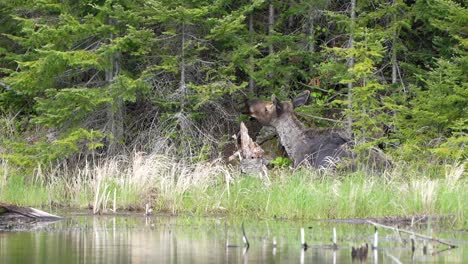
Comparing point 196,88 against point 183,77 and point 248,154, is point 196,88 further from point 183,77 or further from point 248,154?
point 248,154

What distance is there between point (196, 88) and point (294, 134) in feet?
7.74

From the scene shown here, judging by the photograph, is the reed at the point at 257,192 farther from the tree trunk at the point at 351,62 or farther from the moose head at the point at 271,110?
the tree trunk at the point at 351,62

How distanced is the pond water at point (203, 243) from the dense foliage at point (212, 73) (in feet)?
16.8

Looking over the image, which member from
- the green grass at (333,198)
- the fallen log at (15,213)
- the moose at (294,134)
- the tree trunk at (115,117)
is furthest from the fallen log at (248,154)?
the fallen log at (15,213)

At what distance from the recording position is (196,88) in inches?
810

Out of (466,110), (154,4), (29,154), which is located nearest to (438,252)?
(466,110)

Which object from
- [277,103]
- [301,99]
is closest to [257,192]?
[277,103]

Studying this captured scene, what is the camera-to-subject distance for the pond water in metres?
10.3

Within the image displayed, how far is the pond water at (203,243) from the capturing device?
10.3 meters

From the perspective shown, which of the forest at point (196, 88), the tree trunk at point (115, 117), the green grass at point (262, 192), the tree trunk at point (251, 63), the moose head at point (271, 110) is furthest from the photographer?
the tree trunk at point (251, 63)

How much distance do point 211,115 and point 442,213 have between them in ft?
28.2

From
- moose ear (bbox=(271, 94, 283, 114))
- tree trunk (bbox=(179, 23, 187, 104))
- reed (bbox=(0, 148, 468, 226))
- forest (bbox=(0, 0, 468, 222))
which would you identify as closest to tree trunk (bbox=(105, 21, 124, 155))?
forest (bbox=(0, 0, 468, 222))

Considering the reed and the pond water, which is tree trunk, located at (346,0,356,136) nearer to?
the reed

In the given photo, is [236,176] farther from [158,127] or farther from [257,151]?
[158,127]
